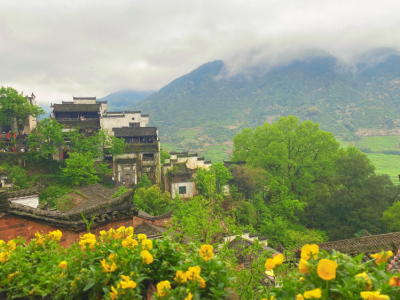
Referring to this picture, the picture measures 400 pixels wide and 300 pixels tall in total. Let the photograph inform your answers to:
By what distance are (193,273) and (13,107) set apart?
3204 cm

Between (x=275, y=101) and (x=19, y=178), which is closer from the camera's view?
(x=19, y=178)

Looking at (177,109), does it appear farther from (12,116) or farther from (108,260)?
(108,260)

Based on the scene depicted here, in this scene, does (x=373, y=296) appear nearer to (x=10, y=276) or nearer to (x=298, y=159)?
(x=10, y=276)

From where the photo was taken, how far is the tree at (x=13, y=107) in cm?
2625

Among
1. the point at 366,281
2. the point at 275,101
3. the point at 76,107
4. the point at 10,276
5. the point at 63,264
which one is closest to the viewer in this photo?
the point at 366,281

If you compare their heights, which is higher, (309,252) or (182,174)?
(309,252)

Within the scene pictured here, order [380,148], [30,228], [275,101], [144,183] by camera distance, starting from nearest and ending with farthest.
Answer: [30,228]
[144,183]
[380,148]
[275,101]

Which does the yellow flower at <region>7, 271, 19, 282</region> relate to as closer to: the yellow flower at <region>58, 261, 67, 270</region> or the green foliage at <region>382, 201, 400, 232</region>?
the yellow flower at <region>58, 261, 67, 270</region>

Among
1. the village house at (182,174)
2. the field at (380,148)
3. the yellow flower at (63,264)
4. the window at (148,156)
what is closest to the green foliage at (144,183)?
the village house at (182,174)

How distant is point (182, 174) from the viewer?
27.7 m

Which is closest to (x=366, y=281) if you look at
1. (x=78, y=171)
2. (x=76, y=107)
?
(x=78, y=171)

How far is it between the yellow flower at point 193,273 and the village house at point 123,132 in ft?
Result: 89.3

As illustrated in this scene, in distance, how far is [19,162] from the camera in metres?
24.8

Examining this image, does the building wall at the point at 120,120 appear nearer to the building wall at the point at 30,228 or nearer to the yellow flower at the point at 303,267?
the building wall at the point at 30,228
